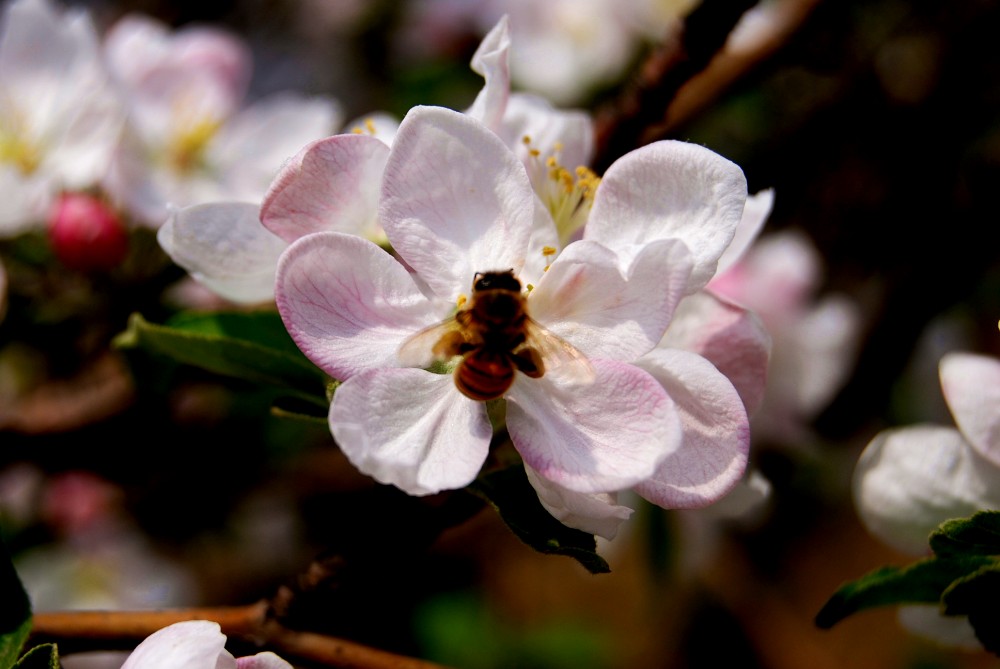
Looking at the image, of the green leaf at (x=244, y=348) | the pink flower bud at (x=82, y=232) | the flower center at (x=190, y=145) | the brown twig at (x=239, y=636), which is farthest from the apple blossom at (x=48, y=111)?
the brown twig at (x=239, y=636)

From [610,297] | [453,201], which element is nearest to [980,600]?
[610,297]

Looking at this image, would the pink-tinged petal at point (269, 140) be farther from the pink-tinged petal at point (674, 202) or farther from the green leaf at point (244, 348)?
the pink-tinged petal at point (674, 202)

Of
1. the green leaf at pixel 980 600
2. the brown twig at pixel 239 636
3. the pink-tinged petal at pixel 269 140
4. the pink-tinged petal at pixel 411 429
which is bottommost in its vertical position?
the brown twig at pixel 239 636

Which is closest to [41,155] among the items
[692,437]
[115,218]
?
Result: [115,218]

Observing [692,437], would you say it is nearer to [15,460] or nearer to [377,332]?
[377,332]

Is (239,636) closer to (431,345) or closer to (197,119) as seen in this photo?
(431,345)

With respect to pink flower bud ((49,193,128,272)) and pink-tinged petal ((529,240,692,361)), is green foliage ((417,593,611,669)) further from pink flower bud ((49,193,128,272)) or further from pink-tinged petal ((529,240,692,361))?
pink-tinged petal ((529,240,692,361))
